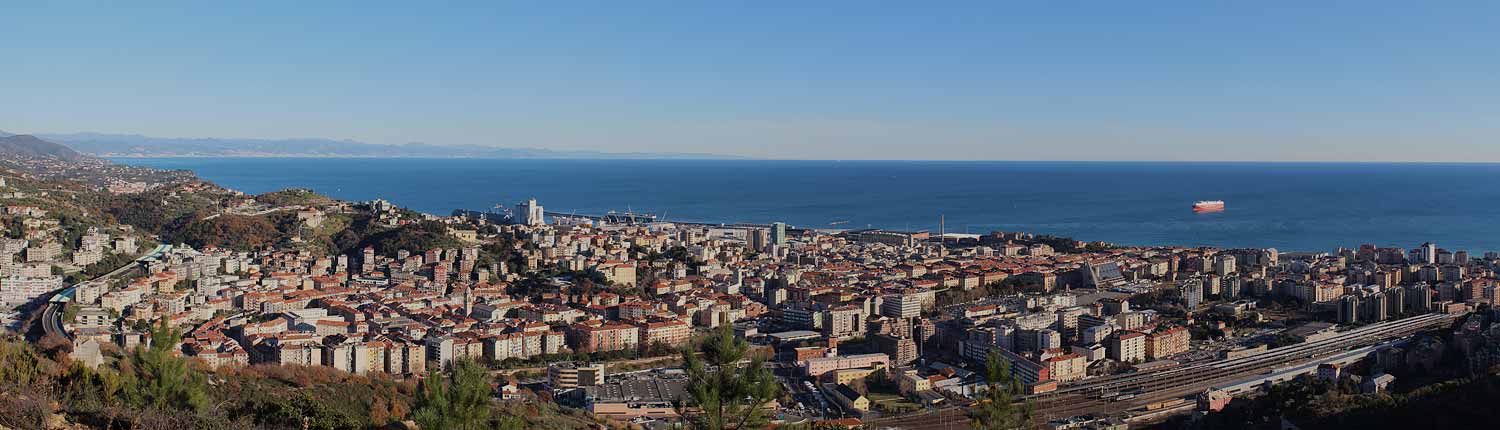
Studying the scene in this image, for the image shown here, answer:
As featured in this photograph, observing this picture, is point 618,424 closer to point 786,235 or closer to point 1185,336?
point 1185,336

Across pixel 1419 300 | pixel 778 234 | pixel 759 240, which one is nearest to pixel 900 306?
pixel 1419 300

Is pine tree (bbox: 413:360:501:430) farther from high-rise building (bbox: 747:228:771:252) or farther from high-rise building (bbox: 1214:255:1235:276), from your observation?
high-rise building (bbox: 747:228:771:252)

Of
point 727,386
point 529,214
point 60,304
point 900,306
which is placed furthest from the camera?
point 529,214

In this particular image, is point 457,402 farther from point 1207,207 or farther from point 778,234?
point 1207,207

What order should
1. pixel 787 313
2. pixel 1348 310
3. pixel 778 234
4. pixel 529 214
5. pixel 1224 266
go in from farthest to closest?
pixel 529 214 < pixel 778 234 < pixel 1224 266 < pixel 787 313 < pixel 1348 310

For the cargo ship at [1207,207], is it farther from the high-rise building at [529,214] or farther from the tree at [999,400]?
the tree at [999,400]

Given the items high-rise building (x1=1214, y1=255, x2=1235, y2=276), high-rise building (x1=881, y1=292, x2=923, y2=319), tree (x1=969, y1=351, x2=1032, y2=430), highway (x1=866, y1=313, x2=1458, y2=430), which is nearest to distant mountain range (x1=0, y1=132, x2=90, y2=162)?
high-rise building (x1=881, y1=292, x2=923, y2=319)
